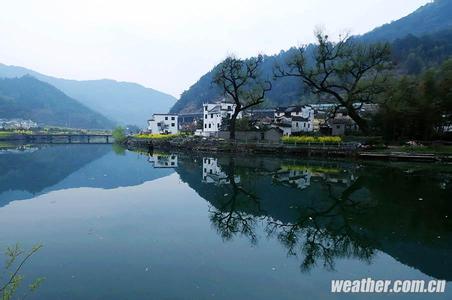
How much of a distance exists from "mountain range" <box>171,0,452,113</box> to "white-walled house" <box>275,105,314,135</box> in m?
4.65

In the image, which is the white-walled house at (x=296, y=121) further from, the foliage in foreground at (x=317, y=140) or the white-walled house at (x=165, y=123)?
the white-walled house at (x=165, y=123)

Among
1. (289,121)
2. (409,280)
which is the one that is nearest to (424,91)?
(289,121)

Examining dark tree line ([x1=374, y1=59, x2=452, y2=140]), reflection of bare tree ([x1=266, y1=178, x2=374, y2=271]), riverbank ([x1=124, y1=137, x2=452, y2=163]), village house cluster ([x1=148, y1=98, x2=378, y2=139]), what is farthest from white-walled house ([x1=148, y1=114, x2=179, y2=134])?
reflection of bare tree ([x1=266, y1=178, x2=374, y2=271])

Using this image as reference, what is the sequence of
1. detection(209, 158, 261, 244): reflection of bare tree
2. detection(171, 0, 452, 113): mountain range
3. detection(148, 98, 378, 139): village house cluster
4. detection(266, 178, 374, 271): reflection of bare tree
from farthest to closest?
detection(171, 0, 452, 113): mountain range, detection(148, 98, 378, 139): village house cluster, detection(209, 158, 261, 244): reflection of bare tree, detection(266, 178, 374, 271): reflection of bare tree

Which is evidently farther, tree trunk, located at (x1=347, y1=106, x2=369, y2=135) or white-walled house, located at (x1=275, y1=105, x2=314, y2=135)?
white-walled house, located at (x1=275, y1=105, x2=314, y2=135)

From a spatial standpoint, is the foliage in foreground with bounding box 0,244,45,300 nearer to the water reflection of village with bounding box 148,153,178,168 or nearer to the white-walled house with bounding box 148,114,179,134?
the water reflection of village with bounding box 148,153,178,168

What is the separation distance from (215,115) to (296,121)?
60.3 ft

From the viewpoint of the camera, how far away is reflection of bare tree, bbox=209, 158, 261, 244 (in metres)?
12.8

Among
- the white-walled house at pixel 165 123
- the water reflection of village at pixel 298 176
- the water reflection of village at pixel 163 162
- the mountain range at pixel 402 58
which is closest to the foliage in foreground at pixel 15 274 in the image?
the water reflection of village at pixel 298 176

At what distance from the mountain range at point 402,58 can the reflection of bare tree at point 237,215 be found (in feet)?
163

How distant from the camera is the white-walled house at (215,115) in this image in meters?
70.6

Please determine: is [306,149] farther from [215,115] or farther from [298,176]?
[215,115]

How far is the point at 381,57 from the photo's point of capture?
45.5 metres

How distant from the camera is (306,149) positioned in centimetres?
4562
